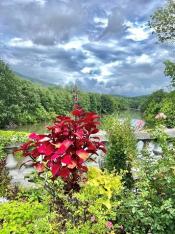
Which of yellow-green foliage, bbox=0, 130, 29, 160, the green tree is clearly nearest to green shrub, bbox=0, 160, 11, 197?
yellow-green foliage, bbox=0, 130, 29, 160

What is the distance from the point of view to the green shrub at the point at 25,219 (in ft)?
14.0

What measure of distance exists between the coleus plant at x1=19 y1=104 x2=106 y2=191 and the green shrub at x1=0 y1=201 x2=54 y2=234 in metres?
0.44

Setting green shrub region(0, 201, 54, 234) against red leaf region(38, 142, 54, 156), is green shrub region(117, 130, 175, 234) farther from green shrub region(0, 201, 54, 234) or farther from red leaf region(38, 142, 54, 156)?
red leaf region(38, 142, 54, 156)

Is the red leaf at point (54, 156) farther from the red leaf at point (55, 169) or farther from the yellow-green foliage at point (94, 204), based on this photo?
the yellow-green foliage at point (94, 204)

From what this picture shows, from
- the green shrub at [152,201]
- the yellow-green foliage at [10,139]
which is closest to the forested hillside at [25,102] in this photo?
the yellow-green foliage at [10,139]

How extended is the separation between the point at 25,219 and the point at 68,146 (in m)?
1.05

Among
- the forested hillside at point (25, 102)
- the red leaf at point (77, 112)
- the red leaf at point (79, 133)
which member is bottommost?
the forested hillside at point (25, 102)

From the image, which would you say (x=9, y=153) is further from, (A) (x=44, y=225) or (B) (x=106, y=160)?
(A) (x=44, y=225)

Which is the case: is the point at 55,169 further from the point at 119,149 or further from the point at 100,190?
the point at 119,149

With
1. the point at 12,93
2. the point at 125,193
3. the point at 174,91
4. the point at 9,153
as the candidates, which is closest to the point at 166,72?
the point at 174,91

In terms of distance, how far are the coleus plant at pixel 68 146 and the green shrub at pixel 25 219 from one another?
1.46ft

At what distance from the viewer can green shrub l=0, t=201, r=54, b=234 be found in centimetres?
428

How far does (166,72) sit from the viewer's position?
28453mm

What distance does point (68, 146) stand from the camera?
4180 mm
